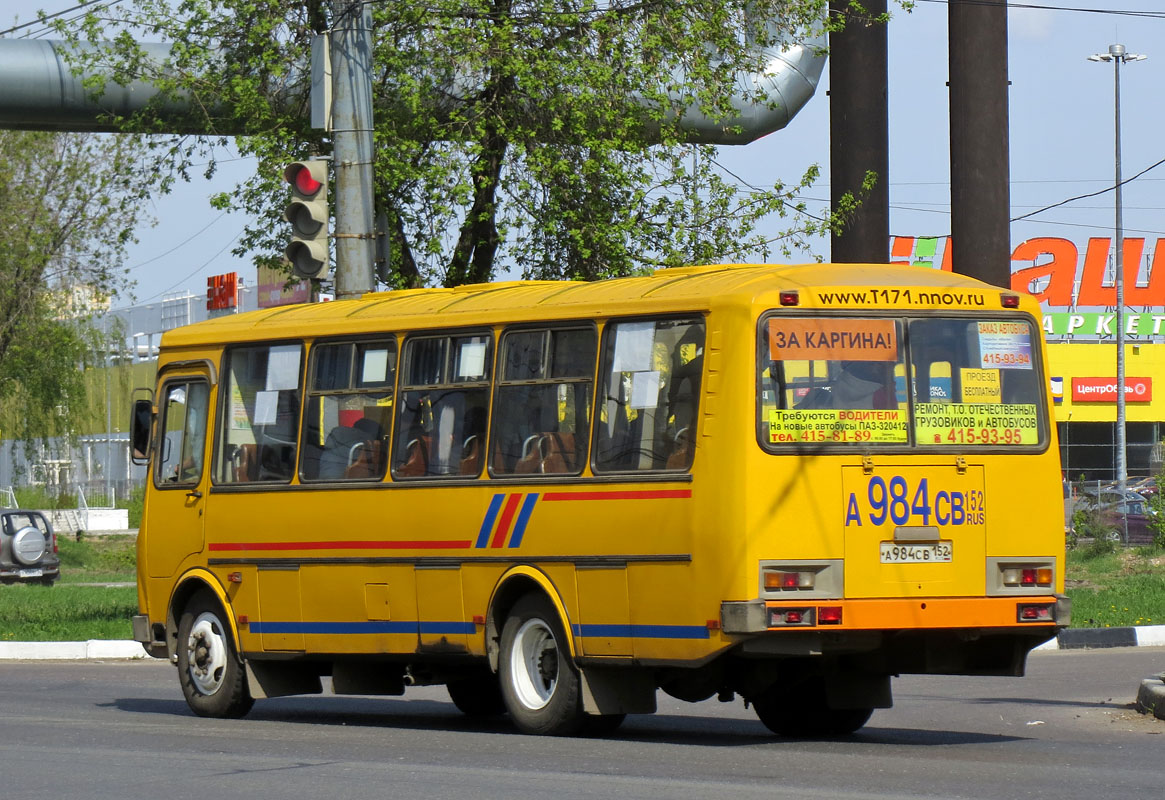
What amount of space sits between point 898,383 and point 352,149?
6481 millimetres

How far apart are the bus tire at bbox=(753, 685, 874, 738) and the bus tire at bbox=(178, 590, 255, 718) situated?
366cm

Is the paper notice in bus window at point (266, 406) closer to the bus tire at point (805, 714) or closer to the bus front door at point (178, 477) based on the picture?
the bus front door at point (178, 477)

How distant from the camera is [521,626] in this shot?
453 inches

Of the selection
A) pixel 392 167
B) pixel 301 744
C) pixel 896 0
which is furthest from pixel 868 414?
pixel 896 0

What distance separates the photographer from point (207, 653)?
1345 centimetres

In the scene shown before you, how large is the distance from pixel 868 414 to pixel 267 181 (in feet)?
35.5

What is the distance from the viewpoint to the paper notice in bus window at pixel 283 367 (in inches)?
513

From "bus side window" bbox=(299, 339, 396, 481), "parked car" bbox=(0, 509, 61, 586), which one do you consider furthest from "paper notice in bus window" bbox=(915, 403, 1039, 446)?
"parked car" bbox=(0, 509, 61, 586)

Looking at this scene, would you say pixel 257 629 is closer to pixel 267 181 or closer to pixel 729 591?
pixel 729 591

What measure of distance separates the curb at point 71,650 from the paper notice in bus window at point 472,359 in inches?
360

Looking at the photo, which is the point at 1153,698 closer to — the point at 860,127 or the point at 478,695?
the point at 478,695

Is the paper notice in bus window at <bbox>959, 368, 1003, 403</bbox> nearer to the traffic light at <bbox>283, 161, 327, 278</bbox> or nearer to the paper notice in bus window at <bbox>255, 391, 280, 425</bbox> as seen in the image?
the paper notice in bus window at <bbox>255, 391, 280, 425</bbox>

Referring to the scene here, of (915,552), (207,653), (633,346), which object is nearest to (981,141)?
(633,346)

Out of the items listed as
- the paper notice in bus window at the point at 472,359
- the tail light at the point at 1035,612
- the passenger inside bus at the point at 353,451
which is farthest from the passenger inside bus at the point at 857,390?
the passenger inside bus at the point at 353,451
